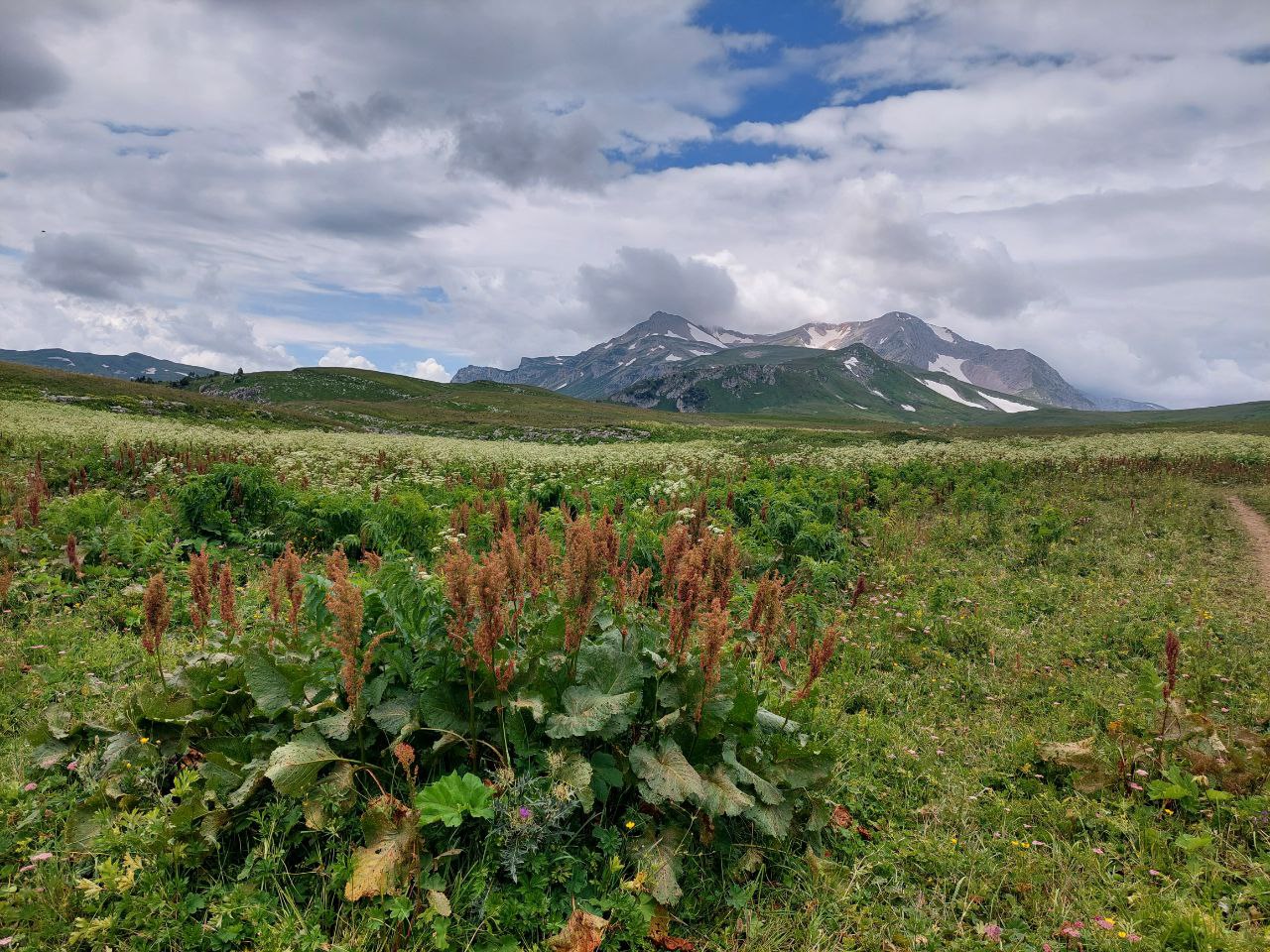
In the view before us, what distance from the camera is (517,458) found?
23781 millimetres

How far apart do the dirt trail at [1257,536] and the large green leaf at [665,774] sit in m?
12.9

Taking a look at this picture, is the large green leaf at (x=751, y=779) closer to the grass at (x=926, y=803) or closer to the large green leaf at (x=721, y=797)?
A: the large green leaf at (x=721, y=797)

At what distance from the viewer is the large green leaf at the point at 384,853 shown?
3322 millimetres

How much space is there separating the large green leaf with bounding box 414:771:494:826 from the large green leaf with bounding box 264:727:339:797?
2.05ft

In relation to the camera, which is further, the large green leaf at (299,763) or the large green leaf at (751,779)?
the large green leaf at (751,779)

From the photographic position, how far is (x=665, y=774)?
3762 millimetres

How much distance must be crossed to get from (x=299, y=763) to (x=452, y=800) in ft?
3.04

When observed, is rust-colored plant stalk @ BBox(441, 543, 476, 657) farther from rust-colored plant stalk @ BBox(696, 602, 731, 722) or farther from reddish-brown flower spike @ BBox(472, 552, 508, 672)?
rust-colored plant stalk @ BBox(696, 602, 731, 722)

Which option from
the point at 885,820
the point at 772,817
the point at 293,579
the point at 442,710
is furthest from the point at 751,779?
the point at 293,579

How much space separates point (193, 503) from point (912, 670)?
1244 cm

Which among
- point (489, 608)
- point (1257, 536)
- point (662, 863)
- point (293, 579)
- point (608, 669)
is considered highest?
point (489, 608)

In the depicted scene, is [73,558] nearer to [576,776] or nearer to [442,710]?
[442,710]

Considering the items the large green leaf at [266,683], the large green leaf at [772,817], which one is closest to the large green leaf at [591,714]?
the large green leaf at [772,817]

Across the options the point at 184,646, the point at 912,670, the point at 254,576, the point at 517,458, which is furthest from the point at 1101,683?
the point at 517,458
